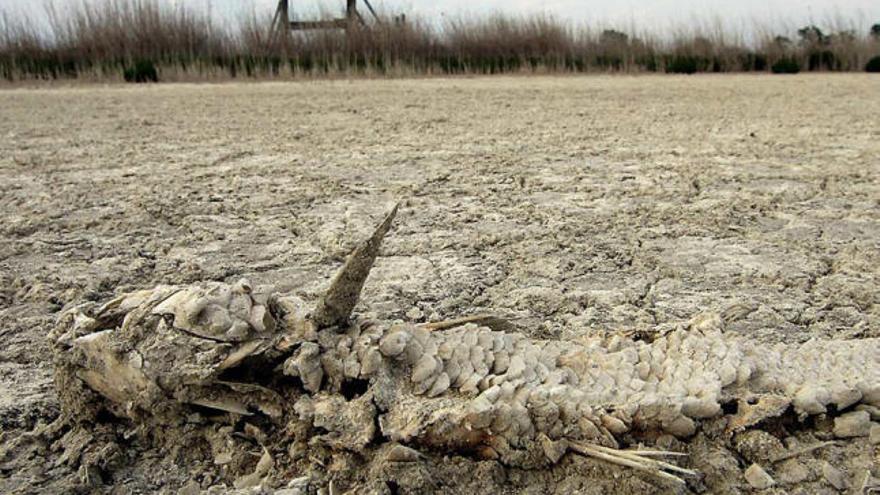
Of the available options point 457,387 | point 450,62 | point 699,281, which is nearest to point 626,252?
point 699,281

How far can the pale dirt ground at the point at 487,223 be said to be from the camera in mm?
1494

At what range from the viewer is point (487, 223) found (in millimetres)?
2289

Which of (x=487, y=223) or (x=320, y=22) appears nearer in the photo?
(x=487, y=223)

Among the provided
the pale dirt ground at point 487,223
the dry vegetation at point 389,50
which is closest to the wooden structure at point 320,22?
the dry vegetation at point 389,50

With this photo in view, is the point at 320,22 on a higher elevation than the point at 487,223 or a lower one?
higher

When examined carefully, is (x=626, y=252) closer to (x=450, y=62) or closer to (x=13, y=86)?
(x=13, y=86)

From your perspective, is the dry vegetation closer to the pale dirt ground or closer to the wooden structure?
the wooden structure

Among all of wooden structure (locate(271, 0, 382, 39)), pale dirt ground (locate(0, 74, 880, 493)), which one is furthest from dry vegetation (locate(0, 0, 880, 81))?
pale dirt ground (locate(0, 74, 880, 493))

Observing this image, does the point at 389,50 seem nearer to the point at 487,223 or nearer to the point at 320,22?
the point at 320,22

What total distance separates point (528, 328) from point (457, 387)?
1.68 ft

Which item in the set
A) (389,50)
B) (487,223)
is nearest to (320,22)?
(389,50)

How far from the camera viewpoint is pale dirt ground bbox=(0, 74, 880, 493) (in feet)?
4.90

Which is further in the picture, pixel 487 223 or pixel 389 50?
pixel 389 50

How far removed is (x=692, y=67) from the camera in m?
9.55
